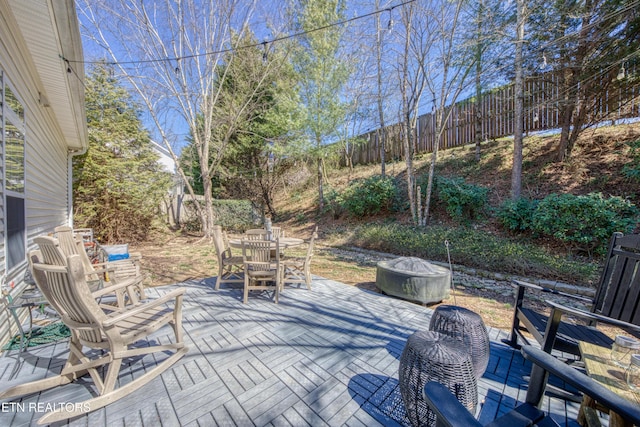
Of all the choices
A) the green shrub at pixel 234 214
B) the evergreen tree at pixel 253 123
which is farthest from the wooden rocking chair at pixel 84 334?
the green shrub at pixel 234 214

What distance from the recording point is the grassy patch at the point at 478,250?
198 inches

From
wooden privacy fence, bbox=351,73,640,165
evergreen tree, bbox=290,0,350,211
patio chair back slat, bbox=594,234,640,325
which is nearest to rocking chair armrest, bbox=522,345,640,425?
patio chair back slat, bbox=594,234,640,325

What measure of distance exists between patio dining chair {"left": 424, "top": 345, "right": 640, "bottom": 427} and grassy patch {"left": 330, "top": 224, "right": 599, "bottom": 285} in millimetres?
5098

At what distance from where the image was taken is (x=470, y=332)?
2102 millimetres

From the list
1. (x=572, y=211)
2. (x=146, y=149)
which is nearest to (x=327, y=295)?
(x=572, y=211)

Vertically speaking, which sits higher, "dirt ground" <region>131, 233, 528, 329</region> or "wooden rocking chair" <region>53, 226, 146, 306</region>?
"wooden rocking chair" <region>53, 226, 146, 306</region>

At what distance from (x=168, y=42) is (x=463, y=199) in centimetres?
1028

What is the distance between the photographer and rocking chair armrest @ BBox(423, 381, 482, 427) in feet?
2.90

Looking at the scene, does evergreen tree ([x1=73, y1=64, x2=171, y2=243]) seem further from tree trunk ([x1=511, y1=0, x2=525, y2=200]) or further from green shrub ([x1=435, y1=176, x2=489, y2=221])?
tree trunk ([x1=511, y1=0, x2=525, y2=200])

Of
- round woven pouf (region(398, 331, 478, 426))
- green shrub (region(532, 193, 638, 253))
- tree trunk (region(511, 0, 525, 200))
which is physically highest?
tree trunk (region(511, 0, 525, 200))

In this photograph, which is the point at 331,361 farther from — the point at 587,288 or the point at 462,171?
the point at 462,171

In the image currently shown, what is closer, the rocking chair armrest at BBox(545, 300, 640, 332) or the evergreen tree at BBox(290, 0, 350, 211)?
the rocking chair armrest at BBox(545, 300, 640, 332)

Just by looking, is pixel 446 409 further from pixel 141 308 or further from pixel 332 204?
pixel 332 204

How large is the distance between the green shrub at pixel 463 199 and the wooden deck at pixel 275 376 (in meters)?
5.58
